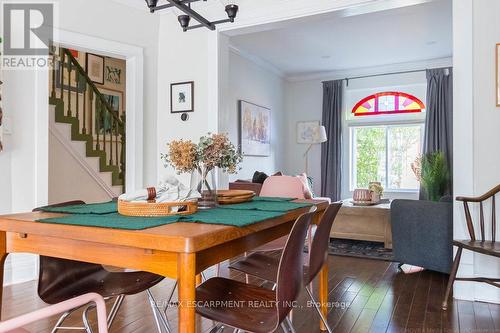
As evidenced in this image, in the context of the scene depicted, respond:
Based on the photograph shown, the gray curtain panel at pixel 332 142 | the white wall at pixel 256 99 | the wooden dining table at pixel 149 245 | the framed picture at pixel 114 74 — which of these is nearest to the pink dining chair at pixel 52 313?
the wooden dining table at pixel 149 245

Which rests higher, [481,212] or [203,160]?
[203,160]

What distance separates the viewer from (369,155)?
24.9 ft

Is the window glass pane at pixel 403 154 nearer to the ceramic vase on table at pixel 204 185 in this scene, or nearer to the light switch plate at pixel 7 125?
the ceramic vase on table at pixel 204 185

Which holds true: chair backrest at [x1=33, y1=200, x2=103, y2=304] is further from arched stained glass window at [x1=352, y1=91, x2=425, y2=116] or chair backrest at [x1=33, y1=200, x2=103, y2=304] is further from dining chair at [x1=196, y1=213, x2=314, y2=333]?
arched stained glass window at [x1=352, y1=91, x2=425, y2=116]

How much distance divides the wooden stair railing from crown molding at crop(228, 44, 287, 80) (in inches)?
87.0

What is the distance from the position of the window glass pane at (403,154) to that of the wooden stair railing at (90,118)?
5.12 meters

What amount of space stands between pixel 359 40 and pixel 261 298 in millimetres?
5176

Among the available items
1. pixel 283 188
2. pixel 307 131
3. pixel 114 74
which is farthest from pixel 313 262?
pixel 307 131

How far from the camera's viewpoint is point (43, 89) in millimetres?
3312

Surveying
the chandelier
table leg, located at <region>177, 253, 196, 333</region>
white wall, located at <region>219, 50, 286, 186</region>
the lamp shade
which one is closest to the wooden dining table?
table leg, located at <region>177, 253, 196, 333</region>

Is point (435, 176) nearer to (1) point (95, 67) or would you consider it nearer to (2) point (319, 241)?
(2) point (319, 241)

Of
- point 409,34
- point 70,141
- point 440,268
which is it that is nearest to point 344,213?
point 440,268

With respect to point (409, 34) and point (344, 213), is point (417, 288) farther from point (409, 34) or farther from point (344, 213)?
point (409, 34)

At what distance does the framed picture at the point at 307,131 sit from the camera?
26.1 feet
